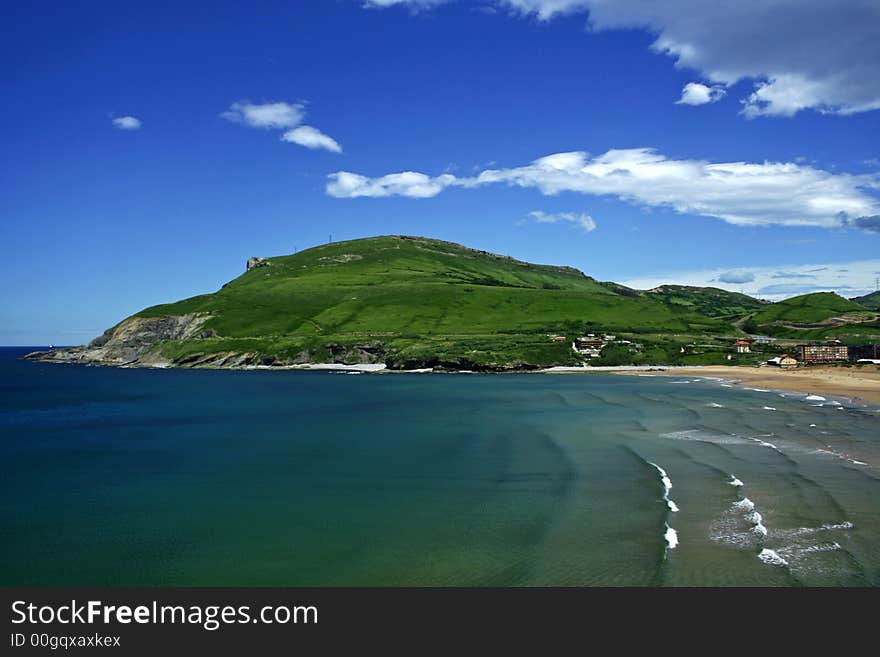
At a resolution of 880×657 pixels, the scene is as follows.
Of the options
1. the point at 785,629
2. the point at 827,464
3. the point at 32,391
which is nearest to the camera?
the point at 785,629

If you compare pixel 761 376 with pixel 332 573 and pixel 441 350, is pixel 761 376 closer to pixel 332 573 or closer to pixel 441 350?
pixel 441 350

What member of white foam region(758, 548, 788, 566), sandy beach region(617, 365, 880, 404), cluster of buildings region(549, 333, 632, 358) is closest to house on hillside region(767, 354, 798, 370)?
sandy beach region(617, 365, 880, 404)

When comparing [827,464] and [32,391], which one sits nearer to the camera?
[827,464]

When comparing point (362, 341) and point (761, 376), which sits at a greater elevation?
point (362, 341)

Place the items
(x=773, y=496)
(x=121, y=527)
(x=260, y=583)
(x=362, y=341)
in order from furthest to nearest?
(x=362, y=341)
(x=773, y=496)
(x=121, y=527)
(x=260, y=583)

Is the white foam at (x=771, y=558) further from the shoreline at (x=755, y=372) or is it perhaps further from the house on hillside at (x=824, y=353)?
the house on hillside at (x=824, y=353)

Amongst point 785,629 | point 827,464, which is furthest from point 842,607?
point 827,464

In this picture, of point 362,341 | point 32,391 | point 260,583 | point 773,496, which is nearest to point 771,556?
point 773,496
